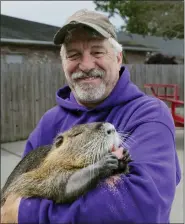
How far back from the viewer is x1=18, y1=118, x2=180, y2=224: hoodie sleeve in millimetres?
1499

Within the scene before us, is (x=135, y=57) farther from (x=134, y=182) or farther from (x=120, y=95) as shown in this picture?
(x=134, y=182)

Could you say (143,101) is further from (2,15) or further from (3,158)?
(2,15)

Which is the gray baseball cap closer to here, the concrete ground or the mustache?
the mustache

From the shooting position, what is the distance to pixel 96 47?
6.46 ft

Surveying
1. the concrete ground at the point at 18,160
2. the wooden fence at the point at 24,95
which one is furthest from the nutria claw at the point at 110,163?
the wooden fence at the point at 24,95

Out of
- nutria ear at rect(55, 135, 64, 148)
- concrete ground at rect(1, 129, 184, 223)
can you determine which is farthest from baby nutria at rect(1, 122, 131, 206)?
concrete ground at rect(1, 129, 184, 223)

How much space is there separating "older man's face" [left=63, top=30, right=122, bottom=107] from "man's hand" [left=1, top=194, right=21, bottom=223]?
64 cm

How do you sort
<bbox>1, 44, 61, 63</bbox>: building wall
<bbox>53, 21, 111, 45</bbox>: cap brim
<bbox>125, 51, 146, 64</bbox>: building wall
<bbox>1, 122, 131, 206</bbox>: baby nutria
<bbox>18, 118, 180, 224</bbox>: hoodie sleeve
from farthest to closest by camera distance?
1. <bbox>125, 51, 146, 64</bbox>: building wall
2. <bbox>1, 44, 61, 63</bbox>: building wall
3. <bbox>53, 21, 111, 45</bbox>: cap brim
4. <bbox>1, 122, 131, 206</bbox>: baby nutria
5. <bbox>18, 118, 180, 224</bbox>: hoodie sleeve

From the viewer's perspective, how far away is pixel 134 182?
154 centimetres

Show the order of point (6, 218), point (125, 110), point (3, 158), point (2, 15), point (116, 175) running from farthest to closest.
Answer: point (2, 15)
point (3, 158)
point (125, 110)
point (6, 218)
point (116, 175)

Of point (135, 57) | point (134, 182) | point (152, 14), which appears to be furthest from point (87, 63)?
point (152, 14)

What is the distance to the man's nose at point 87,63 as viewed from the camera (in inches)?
77.5

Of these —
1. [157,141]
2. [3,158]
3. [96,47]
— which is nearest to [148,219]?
[157,141]

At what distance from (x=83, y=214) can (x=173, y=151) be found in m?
0.50
